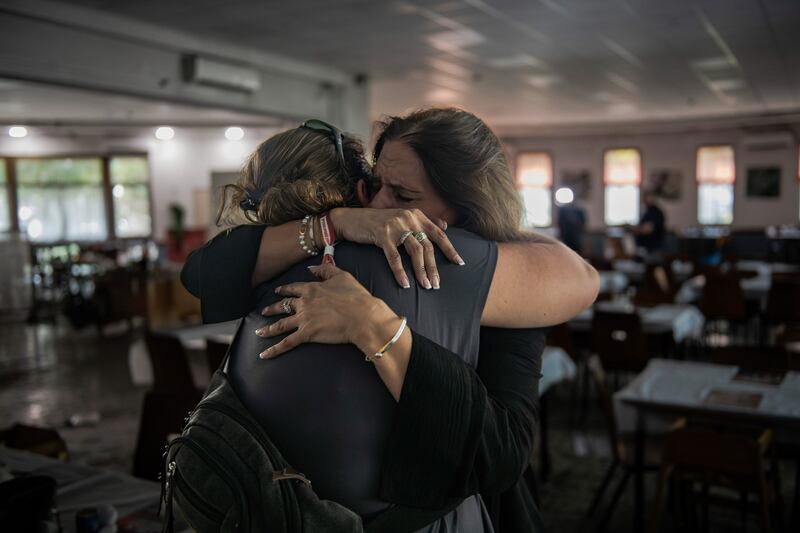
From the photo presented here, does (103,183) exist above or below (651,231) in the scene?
above

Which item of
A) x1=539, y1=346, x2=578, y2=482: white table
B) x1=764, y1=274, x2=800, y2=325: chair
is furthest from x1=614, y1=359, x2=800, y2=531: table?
x1=764, y1=274, x2=800, y2=325: chair

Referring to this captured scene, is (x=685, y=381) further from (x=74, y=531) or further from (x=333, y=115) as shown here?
(x=333, y=115)

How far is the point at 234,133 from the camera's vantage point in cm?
1719

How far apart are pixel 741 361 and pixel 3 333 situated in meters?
10.8

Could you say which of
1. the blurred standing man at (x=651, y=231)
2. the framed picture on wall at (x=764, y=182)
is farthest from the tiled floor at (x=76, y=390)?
the framed picture on wall at (x=764, y=182)

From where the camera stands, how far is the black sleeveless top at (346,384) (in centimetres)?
102

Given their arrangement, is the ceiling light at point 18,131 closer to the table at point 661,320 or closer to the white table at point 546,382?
the table at point 661,320

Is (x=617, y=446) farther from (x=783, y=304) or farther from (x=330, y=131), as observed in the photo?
(x=783, y=304)

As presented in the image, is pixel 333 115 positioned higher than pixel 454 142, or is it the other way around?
pixel 333 115

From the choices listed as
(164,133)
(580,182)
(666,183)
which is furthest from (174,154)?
(666,183)

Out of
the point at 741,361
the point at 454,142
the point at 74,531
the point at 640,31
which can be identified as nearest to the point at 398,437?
the point at 454,142

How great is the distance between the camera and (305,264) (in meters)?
1.12

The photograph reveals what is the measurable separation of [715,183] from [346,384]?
18.9 meters

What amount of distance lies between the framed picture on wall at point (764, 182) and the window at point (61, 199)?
51.6ft
